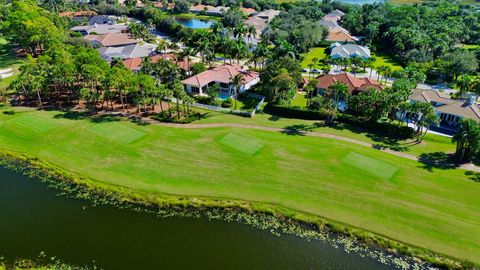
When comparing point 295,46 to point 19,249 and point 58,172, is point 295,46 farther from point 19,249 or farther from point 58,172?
point 19,249

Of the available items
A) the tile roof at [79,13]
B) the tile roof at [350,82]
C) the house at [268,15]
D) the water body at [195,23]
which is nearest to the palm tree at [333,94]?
the tile roof at [350,82]

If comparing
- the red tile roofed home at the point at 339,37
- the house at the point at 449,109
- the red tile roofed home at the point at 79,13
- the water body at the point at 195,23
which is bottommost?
the house at the point at 449,109

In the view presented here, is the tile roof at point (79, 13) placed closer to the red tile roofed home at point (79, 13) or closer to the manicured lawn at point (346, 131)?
the red tile roofed home at point (79, 13)

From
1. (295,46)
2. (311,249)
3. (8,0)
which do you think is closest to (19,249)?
(311,249)

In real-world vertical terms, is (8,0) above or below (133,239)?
above

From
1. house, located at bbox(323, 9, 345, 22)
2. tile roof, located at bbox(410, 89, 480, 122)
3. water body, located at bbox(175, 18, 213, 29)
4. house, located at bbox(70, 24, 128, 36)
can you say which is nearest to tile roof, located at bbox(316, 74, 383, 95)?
tile roof, located at bbox(410, 89, 480, 122)

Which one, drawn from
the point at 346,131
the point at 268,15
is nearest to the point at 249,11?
the point at 268,15

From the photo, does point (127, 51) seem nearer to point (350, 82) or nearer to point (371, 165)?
point (350, 82)
